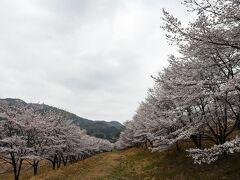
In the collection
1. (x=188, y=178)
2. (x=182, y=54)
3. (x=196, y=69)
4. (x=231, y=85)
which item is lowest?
(x=188, y=178)

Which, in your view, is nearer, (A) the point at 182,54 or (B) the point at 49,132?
(A) the point at 182,54

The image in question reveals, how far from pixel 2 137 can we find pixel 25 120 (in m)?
4.41

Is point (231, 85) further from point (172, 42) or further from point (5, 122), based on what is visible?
point (5, 122)

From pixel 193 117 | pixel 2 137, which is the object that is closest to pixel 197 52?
pixel 193 117

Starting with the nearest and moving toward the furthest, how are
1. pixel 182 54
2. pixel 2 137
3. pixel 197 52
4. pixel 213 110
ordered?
pixel 197 52 < pixel 213 110 < pixel 182 54 < pixel 2 137

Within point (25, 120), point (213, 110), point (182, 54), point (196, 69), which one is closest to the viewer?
point (196, 69)

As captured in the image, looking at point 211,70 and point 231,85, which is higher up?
point 211,70

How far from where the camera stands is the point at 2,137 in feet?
131

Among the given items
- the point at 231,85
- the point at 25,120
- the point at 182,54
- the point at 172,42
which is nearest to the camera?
the point at 231,85

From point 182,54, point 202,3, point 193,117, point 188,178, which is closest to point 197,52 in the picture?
point 202,3

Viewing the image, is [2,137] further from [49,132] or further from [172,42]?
[172,42]

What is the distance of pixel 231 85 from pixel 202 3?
358 cm

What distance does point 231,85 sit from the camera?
1335 centimetres

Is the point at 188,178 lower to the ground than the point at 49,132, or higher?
lower
